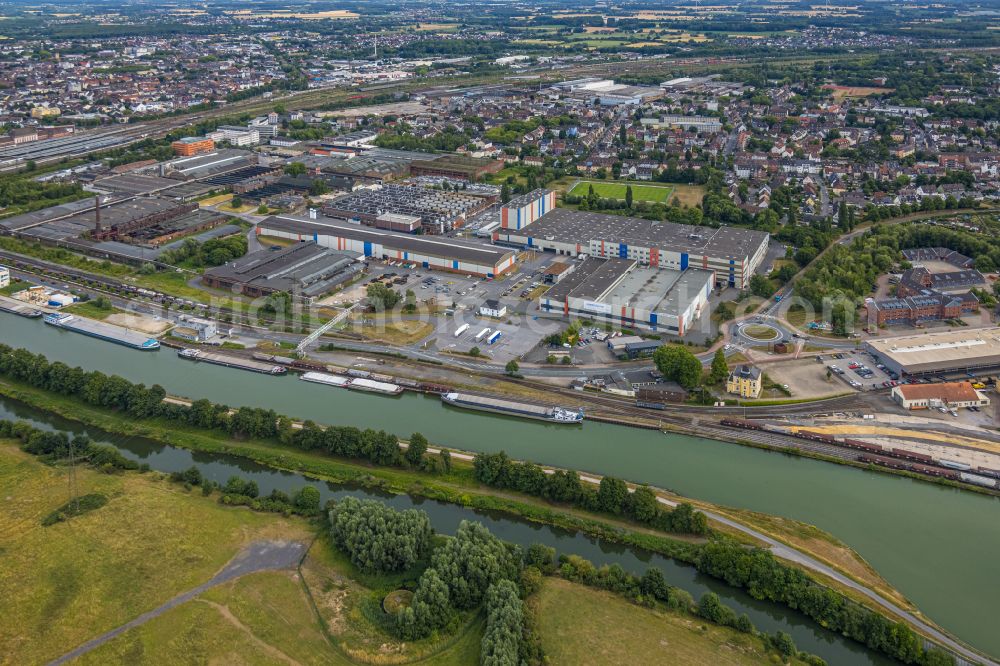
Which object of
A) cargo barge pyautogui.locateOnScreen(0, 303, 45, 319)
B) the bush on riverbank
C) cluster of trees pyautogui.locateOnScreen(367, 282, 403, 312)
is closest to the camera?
the bush on riverbank

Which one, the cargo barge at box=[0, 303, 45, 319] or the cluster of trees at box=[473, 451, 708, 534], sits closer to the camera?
the cluster of trees at box=[473, 451, 708, 534]

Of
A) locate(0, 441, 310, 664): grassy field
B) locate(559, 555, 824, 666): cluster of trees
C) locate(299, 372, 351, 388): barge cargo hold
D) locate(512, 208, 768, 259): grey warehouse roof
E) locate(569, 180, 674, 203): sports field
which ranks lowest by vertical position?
locate(0, 441, 310, 664): grassy field

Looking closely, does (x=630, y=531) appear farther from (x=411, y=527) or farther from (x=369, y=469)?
(x=369, y=469)

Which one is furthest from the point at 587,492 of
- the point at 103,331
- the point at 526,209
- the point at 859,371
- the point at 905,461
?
the point at 526,209

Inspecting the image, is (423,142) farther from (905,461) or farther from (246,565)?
(246,565)

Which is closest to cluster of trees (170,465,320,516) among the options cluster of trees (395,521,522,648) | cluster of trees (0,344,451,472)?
cluster of trees (0,344,451,472)

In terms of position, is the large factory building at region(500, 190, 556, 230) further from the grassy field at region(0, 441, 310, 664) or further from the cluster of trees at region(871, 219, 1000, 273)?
the grassy field at region(0, 441, 310, 664)

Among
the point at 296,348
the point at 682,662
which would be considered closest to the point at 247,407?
the point at 296,348
